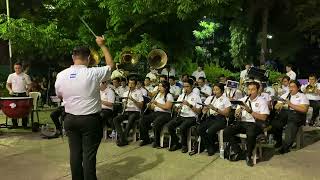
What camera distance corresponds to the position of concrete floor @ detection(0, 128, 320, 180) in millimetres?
7289

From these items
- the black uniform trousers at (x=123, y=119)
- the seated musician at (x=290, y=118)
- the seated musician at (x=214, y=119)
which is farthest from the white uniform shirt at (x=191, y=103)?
the seated musician at (x=290, y=118)

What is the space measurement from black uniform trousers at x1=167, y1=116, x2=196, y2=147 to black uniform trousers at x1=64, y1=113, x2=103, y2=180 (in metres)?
3.28

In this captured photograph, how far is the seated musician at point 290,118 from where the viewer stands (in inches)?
351

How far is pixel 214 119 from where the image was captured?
351 inches

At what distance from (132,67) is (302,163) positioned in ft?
30.2

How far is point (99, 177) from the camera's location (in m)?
7.18

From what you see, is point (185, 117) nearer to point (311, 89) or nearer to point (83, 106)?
point (83, 106)

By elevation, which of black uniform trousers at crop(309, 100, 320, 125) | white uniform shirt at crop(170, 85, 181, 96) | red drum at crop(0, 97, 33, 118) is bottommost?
black uniform trousers at crop(309, 100, 320, 125)

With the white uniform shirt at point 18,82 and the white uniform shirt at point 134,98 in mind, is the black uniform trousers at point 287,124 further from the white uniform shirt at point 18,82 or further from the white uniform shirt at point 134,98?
the white uniform shirt at point 18,82

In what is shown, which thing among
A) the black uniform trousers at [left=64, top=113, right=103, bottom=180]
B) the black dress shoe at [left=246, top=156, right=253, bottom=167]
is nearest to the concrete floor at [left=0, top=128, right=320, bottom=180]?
the black dress shoe at [left=246, top=156, right=253, bottom=167]

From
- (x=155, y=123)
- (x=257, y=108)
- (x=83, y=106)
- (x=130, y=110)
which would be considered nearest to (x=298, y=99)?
(x=257, y=108)

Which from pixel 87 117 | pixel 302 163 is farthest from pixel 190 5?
pixel 87 117

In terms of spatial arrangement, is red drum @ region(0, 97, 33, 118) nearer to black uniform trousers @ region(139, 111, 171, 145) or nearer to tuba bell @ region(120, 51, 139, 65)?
black uniform trousers @ region(139, 111, 171, 145)

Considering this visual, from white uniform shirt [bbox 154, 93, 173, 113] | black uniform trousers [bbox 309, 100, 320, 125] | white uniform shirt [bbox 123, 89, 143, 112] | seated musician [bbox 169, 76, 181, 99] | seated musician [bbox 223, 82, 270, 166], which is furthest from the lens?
black uniform trousers [bbox 309, 100, 320, 125]
